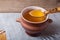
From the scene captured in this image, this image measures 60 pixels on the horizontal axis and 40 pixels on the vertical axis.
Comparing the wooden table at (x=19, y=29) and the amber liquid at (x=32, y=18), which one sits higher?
the amber liquid at (x=32, y=18)

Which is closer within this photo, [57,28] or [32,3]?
[57,28]

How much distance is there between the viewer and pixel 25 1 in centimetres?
162

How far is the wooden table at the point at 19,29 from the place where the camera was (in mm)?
865

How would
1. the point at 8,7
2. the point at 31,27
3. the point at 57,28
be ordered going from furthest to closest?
1. the point at 8,7
2. the point at 57,28
3. the point at 31,27

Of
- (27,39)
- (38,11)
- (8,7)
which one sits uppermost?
(8,7)

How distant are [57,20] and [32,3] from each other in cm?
67

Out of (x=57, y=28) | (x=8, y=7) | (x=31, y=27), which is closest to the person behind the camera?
(x=31, y=27)

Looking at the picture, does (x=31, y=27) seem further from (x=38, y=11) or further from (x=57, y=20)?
(x=57, y=20)

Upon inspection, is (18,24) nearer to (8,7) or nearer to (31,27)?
(31,27)

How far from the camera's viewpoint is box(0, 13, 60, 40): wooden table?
865mm

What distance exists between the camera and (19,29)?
91 cm

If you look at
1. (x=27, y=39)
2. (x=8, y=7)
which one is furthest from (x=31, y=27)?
→ (x=8, y=7)

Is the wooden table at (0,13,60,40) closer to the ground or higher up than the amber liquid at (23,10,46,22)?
closer to the ground

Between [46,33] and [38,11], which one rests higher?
[38,11]
